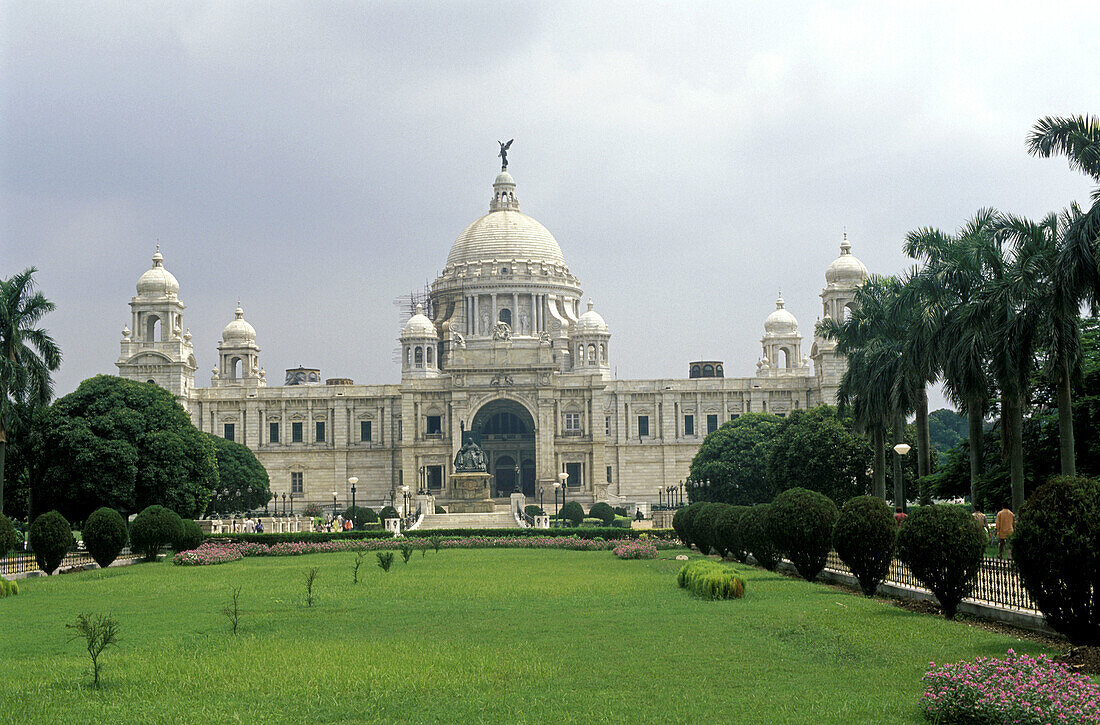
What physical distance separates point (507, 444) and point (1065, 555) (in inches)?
3149

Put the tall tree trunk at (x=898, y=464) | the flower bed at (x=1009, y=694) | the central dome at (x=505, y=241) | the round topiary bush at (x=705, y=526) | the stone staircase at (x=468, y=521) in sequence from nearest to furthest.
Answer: the flower bed at (x=1009, y=694)
the round topiary bush at (x=705, y=526)
the tall tree trunk at (x=898, y=464)
the stone staircase at (x=468, y=521)
the central dome at (x=505, y=241)

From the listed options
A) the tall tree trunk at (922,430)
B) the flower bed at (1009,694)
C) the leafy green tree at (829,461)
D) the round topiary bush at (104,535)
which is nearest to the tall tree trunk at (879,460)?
the tall tree trunk at (922,430)

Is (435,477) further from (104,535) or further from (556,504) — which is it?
(104,535)

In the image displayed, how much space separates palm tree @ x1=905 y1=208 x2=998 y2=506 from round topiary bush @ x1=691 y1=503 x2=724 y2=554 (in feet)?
23.6

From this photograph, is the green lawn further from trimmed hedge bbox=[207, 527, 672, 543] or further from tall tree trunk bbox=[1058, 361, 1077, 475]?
trimmed hedge bbox=[207, 527, 672, 543]

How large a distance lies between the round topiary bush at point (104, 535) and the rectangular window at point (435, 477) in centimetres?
5603

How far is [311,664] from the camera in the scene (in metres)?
14.8

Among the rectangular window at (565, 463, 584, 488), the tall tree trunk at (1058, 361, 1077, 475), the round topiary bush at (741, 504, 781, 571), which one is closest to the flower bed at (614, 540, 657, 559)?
the round topiary bush at (741, 504, 781, 571)

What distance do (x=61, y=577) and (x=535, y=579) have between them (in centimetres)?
1237

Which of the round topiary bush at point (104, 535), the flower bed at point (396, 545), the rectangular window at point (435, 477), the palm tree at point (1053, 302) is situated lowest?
the flower bed at point (396, 545)

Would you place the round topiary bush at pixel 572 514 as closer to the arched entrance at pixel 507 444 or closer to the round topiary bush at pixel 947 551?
the arched entrance at pixel 507 444

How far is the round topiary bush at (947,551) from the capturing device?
738 inches

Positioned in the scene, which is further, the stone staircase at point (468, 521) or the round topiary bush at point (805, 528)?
the stone staircase at point (468, 521)

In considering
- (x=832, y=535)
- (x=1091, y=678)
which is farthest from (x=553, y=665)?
(x=832, y=535)
